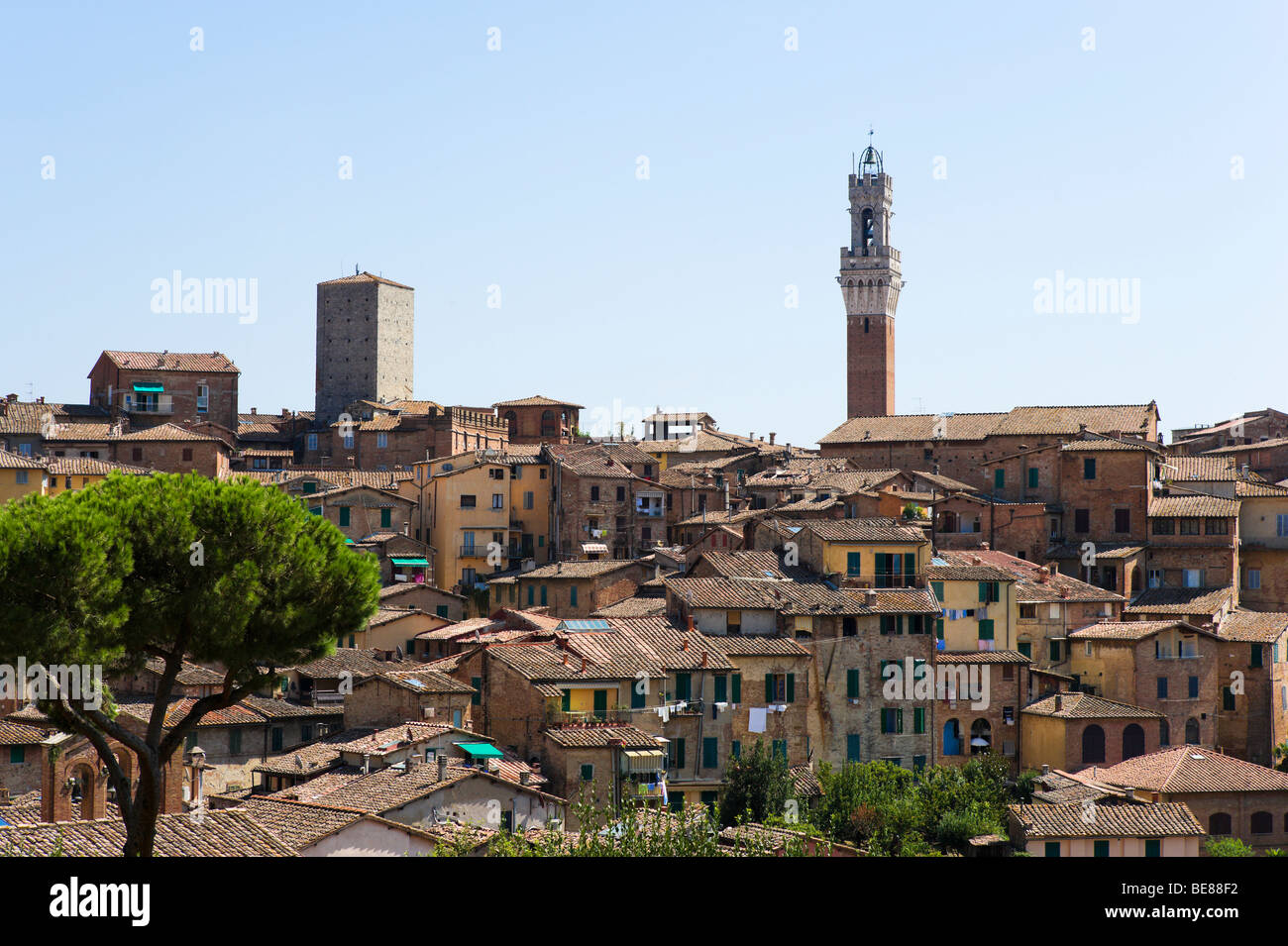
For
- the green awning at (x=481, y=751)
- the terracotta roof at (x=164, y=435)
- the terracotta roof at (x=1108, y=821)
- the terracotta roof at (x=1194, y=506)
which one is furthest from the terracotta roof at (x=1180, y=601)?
the terracotta roof at (x=164, y=435)

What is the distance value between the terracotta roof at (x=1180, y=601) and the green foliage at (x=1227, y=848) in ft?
38.8

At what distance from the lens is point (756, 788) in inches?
1489

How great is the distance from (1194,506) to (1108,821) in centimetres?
2203

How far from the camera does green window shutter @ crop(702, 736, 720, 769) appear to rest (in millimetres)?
39688

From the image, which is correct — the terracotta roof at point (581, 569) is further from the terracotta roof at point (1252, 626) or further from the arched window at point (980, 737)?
the terracotta roof at point (1252, 626)

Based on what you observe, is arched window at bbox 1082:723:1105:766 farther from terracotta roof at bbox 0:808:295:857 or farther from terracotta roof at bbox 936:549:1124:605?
terracotta roof at bbox 0:808:295:857

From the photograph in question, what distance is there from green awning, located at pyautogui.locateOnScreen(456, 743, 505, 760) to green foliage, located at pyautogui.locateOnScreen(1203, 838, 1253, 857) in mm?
17304

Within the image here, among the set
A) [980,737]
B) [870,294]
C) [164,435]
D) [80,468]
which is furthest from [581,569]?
[870,294]

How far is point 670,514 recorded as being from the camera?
63438 millimetres

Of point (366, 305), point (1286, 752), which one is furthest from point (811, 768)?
point (366, 305)

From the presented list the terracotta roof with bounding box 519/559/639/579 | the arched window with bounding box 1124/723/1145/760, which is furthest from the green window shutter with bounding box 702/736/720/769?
the terracotta roof with bounding box 519/559/639/579

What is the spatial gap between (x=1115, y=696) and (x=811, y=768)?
1141cm
